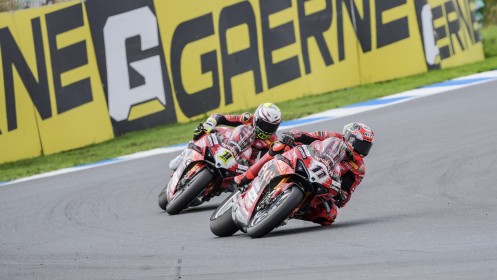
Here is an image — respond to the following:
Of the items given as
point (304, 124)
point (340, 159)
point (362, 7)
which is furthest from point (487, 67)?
point (340, 159)

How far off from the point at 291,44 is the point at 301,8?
67cm

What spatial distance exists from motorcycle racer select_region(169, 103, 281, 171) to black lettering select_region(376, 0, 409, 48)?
8.85 m

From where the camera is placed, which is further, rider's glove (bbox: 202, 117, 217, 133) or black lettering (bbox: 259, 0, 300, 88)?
black lettering (bbox: 259, 0, 300, 88)

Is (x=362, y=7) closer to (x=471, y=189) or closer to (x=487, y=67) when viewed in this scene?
(x=487, y=67)

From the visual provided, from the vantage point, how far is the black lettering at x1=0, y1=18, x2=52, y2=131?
54.0 ft

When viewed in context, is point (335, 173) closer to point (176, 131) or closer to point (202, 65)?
point (176, 131)

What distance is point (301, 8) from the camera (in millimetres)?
19016

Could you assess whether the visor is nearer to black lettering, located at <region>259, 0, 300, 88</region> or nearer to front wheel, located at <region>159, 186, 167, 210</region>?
front wheel, located at <region>159, 186, 167, 210</region>

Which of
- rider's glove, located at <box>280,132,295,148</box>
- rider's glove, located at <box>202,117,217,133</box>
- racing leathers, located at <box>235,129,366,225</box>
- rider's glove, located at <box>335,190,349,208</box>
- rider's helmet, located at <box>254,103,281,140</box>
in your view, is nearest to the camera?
rider's glove, located at <box>280,132,295,148</box>

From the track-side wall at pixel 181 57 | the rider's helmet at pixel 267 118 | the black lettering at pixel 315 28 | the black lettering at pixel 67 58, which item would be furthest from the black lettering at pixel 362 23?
the rider's helmet at pixel 267 118

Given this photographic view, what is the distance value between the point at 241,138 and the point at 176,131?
266 inches

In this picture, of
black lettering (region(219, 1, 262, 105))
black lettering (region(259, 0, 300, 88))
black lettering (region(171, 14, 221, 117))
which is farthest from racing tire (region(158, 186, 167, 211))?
black lettering (region(259, 0, 300, 88))

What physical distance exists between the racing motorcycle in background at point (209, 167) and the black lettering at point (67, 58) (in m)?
6.10

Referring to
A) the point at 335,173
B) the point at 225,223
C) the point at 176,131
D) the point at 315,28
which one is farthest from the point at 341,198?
the point at 315,28
